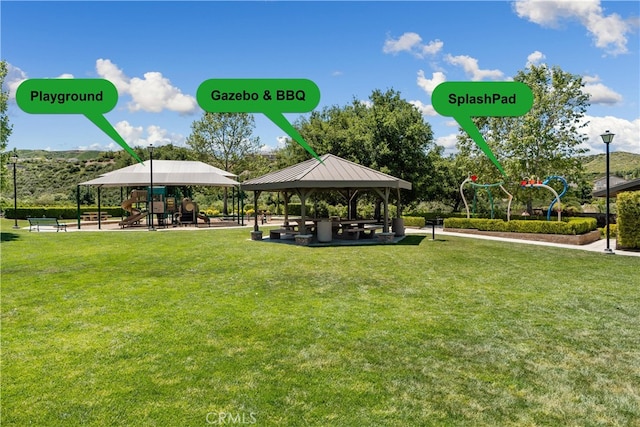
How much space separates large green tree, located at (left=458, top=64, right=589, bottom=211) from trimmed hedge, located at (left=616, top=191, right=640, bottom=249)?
9.30 meters

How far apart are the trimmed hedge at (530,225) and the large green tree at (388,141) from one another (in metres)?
5.89

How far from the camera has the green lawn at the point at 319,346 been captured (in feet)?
13.3

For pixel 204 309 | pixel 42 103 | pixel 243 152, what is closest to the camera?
pixel 204 309

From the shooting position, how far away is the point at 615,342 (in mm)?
5824

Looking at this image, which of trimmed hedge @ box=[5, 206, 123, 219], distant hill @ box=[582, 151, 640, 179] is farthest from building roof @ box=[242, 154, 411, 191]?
distant hill @ box=[582, 151, 640, 179]

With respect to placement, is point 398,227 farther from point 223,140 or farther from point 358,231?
point 223,140

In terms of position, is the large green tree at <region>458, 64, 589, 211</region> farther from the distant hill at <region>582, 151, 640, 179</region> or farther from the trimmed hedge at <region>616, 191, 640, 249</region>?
the distant hill at <region>582, 151, 640, 179</region>

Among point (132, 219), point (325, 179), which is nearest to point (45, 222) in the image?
point (132, 219)

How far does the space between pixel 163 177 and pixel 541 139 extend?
74.7 feet

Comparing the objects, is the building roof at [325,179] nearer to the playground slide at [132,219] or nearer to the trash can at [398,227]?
the trash can at [398,227]

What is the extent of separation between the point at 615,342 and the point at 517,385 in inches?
89.7

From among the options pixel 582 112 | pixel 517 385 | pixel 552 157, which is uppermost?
pixel 582 112

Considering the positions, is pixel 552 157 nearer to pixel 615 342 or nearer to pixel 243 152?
pixel 615 342

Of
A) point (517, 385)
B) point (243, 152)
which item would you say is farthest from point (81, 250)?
point (243, 152)
